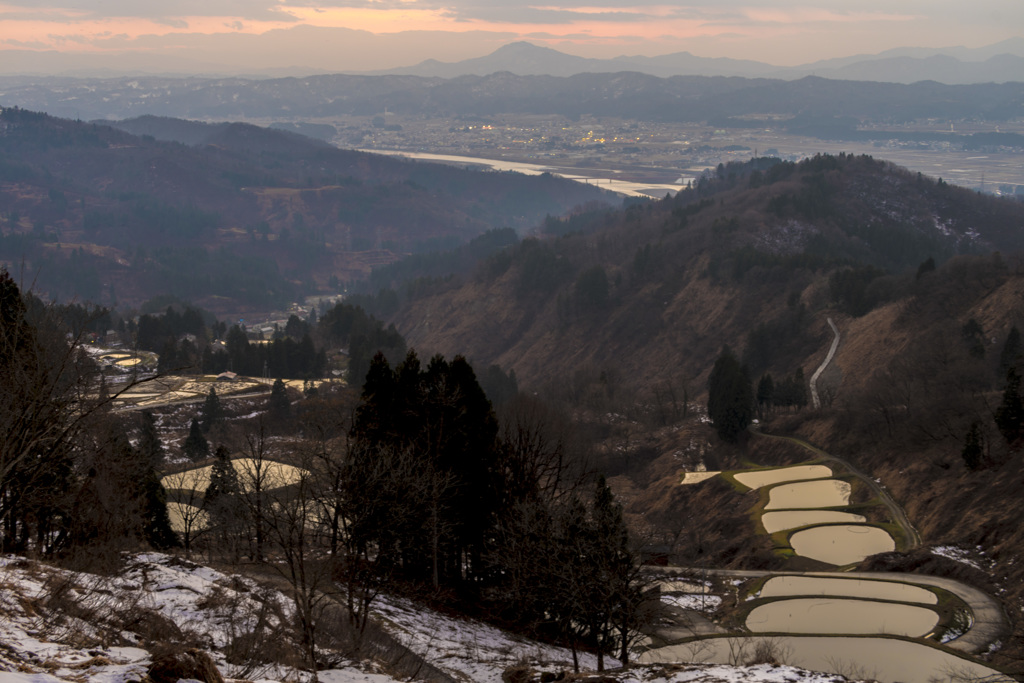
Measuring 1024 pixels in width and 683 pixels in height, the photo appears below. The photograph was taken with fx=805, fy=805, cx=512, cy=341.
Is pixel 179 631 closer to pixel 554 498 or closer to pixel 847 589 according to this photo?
Answer: pixel 554 498

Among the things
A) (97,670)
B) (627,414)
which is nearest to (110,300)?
(627,414)

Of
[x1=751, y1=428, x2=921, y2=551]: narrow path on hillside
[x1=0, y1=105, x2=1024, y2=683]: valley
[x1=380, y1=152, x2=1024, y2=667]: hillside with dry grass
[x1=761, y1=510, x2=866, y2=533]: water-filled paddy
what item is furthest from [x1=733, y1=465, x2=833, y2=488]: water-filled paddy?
[x1=761, y1=510, x2=866, y2=533]: water-filled paddy

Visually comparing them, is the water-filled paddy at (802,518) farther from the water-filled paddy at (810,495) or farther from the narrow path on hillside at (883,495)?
the narrow path on hillside at (883,495)

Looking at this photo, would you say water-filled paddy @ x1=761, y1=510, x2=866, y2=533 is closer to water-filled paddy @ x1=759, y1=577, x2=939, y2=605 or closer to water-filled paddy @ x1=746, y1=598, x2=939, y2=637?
water-filled paddy @ x1=759, y1=577, x2=939, y2=605

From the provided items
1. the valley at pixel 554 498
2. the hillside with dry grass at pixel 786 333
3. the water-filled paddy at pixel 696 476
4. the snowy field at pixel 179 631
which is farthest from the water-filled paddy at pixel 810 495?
the snowy field at pixel 179 631

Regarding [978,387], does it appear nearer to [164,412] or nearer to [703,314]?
[703,314]
